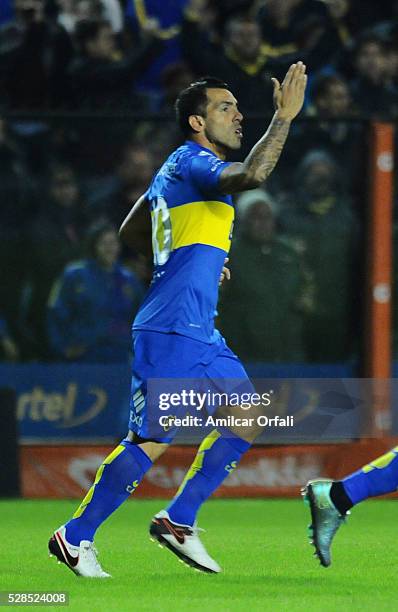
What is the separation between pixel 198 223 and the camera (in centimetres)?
543

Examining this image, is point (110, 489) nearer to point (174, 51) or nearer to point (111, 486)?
point (111, 486)

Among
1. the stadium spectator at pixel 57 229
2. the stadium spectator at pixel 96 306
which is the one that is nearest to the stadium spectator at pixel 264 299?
the stadium spectator at pixel 96 306

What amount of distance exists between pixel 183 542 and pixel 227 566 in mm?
396

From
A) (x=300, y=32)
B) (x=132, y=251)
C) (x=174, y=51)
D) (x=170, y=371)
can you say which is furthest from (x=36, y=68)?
(x=170, y=371)

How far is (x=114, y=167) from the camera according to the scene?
909 centimetres

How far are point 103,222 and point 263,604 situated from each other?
15.8ft

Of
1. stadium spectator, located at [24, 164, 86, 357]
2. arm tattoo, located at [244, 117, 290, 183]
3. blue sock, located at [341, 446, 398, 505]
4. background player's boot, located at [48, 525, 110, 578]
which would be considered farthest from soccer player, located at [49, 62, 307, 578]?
stadium spectator, located at [24, 164, 86, 357]

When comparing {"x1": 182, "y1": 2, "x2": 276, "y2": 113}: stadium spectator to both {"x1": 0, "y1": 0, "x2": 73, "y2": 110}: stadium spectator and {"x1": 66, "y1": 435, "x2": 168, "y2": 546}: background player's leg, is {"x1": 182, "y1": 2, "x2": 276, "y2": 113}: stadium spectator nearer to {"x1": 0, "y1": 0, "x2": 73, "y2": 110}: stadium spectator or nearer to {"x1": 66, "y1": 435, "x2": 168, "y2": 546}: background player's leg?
{"x1": 0, "y1": 0, "x2": 73, "y2": 110}: stadium spectator

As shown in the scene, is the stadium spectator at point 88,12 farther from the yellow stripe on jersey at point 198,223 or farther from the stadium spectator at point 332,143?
the yellow stripe on jersey at point 198,223

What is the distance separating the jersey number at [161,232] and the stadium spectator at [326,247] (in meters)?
3.61

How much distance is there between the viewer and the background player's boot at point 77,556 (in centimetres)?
520

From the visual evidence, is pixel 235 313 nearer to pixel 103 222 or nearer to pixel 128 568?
pixel 103 222

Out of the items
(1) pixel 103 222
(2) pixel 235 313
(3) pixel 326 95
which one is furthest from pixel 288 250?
(3) pixel 326 95

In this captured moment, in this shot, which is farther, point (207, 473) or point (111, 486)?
point (207, 473)
